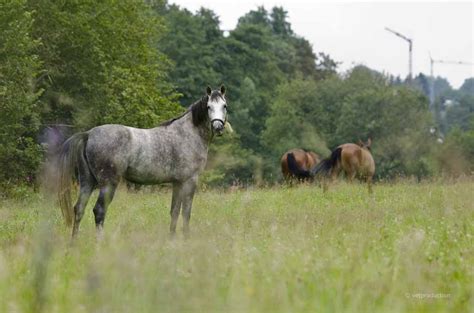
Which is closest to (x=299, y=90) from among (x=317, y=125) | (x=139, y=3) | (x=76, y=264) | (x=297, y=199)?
(x=317, y=125)

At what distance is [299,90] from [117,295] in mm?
66944

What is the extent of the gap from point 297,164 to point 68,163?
1525 cm

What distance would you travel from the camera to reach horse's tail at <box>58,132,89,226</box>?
1123 centimetres

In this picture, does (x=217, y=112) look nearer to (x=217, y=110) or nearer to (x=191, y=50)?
(x=217, y=110)

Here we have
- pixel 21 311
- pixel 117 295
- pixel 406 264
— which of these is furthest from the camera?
pixel 406 264

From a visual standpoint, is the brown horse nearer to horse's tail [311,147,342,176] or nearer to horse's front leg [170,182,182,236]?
horse's tail [311,147,342,176]

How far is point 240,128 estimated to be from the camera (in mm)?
65375

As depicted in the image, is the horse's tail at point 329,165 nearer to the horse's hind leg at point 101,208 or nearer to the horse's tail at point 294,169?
the horse's tail at point 294,169

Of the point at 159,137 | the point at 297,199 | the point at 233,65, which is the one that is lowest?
the point at 297,199

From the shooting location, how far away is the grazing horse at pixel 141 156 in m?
11.2

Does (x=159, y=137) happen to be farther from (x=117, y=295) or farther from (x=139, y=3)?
(x=139, y=3)

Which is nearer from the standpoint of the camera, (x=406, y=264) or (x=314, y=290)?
(x=314, y=290)

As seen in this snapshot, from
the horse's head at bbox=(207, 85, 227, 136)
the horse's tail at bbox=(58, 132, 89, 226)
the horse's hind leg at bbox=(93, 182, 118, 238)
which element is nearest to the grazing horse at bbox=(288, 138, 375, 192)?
the horse's head at bbox=(207, 85, 227, 136)

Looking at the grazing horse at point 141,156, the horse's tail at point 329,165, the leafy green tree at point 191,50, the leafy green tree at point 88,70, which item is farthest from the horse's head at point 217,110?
the leafy green tree at point 191,50
